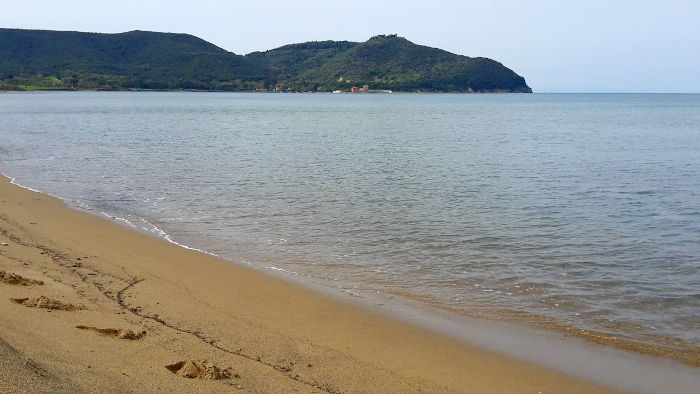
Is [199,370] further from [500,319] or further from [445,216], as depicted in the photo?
[445,216]

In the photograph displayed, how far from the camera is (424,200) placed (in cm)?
1919

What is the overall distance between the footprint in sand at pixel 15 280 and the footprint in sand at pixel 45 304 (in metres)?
0.95

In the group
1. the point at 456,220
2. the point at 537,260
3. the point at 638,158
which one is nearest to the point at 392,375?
the point at 537,260

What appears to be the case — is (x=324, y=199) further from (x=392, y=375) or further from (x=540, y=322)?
(x=392, y=375)

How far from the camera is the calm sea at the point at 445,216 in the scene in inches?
409

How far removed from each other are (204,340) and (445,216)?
10332 millimetres

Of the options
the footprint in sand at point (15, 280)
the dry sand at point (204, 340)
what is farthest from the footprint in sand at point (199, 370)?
the footprint in sand at point (15, 280)

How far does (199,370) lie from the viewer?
613 centimetres

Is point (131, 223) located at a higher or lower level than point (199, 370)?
lower

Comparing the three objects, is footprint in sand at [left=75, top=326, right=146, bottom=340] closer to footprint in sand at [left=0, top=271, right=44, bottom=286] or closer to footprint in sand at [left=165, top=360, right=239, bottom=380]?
footprint in sand at [left=165, top=360, right=239, bottom=380]

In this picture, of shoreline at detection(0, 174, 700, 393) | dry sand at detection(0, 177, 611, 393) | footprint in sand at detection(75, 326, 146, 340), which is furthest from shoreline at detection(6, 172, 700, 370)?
footprint in sand at detection(75, 326, 146, 340)

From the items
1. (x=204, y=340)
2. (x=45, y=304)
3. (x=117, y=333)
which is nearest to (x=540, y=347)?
(x=204, y=340)

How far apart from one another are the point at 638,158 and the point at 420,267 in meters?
24.8

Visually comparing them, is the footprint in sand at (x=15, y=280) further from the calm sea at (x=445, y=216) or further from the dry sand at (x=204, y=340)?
the calm sea at (x=445, y=216)
